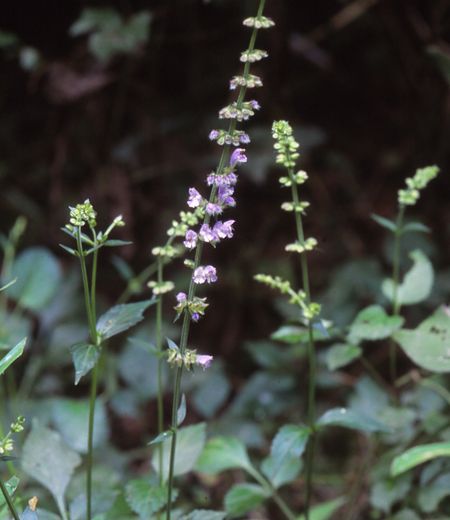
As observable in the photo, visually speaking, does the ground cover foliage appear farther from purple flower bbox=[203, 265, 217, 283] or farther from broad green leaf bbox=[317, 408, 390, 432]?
purple flower bbox=[203, 265, 217, 283]

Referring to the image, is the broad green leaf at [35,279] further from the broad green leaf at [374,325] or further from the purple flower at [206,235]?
the purple flower at [206,235]

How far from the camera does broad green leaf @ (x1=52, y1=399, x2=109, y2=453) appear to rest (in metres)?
1.95

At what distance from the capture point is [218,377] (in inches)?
102

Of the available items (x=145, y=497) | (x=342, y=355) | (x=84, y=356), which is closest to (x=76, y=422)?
(x=145, y=497)

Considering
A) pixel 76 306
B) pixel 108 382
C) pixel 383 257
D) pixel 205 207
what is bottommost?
pixel 108 382

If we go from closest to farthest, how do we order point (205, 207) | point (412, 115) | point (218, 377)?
point (205, 207)
point (218, 377)
point (412, 115)

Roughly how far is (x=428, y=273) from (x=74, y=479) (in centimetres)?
163

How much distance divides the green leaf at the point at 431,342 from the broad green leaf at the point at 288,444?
0.49 m

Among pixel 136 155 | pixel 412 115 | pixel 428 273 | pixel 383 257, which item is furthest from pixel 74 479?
pixel 412 115

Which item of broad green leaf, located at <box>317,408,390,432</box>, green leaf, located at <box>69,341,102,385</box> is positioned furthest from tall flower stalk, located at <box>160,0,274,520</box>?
broad green leaf, located at <box>317,408,390,432</box>

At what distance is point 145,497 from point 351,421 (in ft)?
2.03

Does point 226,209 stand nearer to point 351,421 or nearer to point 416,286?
point 416,286

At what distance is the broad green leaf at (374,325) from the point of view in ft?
5.48

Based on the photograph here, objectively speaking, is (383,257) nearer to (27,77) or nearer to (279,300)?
(279,300)
